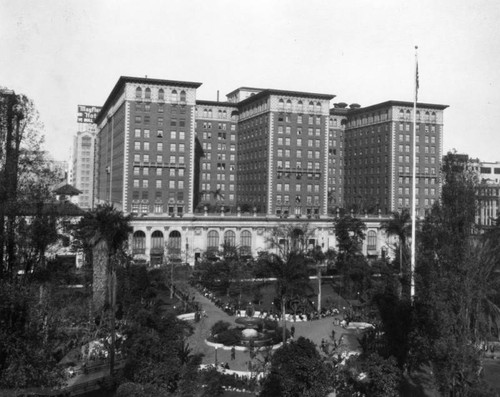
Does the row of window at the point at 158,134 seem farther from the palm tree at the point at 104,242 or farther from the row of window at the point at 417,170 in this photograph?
the row of window at the point at 417,170

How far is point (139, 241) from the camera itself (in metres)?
98.2

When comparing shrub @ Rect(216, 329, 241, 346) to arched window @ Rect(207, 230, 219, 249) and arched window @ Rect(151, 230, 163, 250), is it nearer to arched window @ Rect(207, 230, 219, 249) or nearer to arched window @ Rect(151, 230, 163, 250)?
arched window @ Rect(151, 230, 163, 250)

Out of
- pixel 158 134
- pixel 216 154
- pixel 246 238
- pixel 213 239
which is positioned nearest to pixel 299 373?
pixel 213 239

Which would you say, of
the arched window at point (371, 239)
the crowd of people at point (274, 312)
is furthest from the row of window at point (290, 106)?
the crowd of people at point (274, 312)

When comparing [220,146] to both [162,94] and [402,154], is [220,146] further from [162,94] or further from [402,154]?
[402,154]

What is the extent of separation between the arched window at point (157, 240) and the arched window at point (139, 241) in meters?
1.66

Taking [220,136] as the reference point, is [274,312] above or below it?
below

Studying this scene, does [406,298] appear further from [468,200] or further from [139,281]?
[139,281]

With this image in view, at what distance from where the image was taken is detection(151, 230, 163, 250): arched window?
99125 mm

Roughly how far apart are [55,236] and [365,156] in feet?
363

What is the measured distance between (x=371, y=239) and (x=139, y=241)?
48354 mm

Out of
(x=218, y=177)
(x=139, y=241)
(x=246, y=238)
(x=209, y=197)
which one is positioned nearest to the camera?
(x=139, y=241)

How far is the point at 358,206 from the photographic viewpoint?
13438 centimetres

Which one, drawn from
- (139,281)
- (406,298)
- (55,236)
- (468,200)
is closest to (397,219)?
(139,281)
